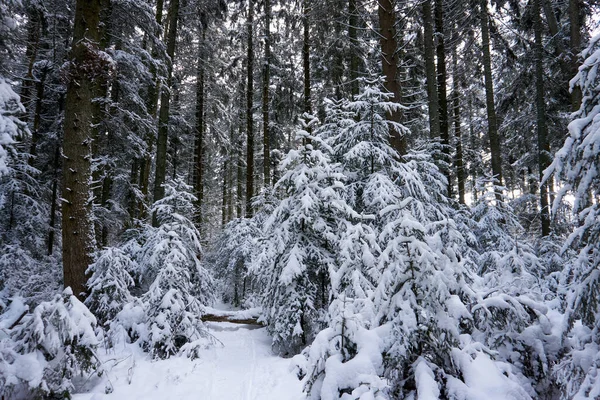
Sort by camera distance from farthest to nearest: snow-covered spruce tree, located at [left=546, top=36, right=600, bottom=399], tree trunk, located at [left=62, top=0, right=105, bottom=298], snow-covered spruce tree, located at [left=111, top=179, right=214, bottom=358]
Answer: snow-covered spruce tree, located at [left=111, top=179, right=214, bottom=358] < tree trunk, located at [left=62, top=0, right=105, bottom=298] < snow-covered spruce tree, located at [left=546, top=36, right=600, bottom=399]

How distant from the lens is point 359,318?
10.00 ft

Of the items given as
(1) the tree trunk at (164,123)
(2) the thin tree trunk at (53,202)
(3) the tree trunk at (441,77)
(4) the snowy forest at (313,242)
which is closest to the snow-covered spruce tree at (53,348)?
(4) the snowy forest at (313,242)

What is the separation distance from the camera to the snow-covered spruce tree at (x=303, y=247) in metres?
6.48

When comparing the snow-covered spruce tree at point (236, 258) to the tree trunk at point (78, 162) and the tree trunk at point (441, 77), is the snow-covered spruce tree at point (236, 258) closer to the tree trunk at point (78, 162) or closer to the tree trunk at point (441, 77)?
the tree trunk at point (78, 162)

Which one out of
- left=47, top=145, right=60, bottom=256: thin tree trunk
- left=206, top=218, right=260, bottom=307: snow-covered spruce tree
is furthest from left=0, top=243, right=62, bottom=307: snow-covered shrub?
left=206, top=218, right=260, bottom=307: snow-covered spruce tree

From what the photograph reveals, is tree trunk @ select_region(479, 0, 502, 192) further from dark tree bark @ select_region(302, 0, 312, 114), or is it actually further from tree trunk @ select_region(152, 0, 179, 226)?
tree trunk @ select_region(152, 0, 179, 226)

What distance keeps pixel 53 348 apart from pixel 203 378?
234cm

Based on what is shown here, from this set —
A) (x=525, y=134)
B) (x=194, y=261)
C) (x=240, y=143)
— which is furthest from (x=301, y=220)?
(x=240, y=143)

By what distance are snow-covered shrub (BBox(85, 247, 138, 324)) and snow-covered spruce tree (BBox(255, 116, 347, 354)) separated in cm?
298

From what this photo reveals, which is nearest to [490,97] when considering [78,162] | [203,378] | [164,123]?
[164,123]

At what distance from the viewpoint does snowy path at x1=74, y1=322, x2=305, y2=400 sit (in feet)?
15.2

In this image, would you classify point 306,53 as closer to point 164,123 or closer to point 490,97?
point 164,123

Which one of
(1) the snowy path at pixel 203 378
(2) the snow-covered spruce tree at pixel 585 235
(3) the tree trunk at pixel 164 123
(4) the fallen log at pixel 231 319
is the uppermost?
(3) the tree trunk at pixel 164 123

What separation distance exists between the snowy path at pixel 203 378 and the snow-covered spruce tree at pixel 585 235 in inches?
121
